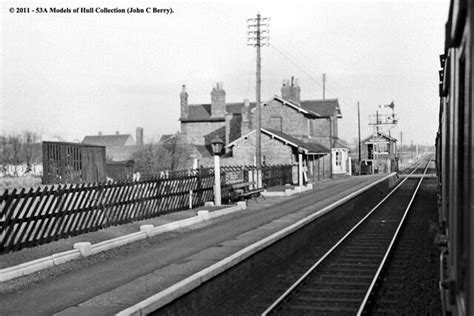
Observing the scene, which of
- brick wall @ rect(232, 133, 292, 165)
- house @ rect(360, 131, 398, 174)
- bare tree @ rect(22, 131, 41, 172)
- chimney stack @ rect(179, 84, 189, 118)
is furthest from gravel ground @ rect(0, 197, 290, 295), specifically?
house @ rect(360, 131, 398, 174)

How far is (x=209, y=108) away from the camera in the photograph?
203ft

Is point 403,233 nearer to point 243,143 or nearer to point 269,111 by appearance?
point 243,143

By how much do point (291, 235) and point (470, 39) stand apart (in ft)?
33.9

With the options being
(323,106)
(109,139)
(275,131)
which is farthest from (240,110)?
(109,139)

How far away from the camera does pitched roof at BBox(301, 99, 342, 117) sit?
5656 cm

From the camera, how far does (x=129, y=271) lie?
9469mm

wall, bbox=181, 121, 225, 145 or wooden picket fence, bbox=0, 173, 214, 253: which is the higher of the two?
wall, bbox=181, 121, 225, 145

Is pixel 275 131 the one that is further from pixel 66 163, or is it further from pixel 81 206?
pixel 81 206

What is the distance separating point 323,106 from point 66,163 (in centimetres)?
3549

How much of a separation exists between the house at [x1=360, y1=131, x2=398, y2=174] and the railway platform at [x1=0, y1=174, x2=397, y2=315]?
51737 millimetres

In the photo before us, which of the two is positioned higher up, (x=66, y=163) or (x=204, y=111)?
(x=204, y=111)

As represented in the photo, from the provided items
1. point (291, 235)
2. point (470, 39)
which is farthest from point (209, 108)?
point (470, 39)

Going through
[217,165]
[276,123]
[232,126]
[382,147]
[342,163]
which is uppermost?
[276,123]

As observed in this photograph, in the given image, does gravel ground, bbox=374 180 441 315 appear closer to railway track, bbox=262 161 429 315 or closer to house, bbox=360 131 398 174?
railway track, bbox=262 161 429 315
